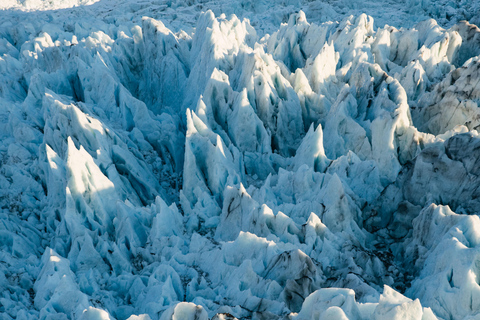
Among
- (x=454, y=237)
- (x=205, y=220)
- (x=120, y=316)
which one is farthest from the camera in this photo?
(x=205, y=220)

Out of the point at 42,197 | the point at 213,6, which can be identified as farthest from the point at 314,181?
the point at 213,6

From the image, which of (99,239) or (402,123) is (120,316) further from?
(402,123)

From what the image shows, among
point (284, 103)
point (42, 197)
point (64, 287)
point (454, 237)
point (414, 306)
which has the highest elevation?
point (414, 306)

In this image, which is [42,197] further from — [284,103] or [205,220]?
[284,103]

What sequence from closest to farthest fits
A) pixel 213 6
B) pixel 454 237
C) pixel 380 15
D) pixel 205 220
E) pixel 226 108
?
1. pixel 454 237
2. pixel 205 220
3. pixel 226 108
4. pixel 380 15
5. pixel 213 6

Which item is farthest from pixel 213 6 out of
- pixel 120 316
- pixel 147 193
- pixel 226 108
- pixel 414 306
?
pixel 414 306

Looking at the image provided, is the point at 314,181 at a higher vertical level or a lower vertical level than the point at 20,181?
higher

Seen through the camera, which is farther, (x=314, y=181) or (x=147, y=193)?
(x=147, y=193)
